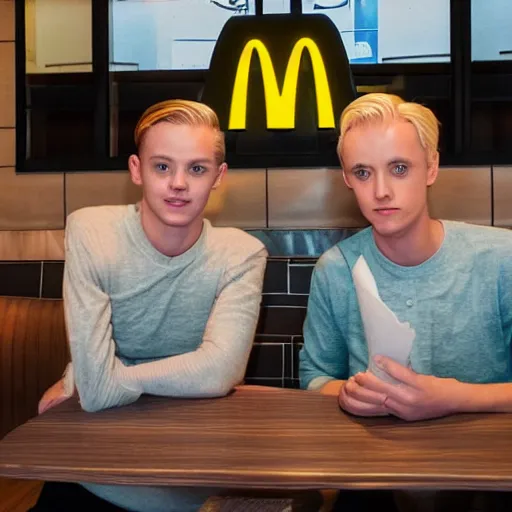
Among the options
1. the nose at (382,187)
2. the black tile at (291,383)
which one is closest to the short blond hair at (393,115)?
the nose at (382,187)

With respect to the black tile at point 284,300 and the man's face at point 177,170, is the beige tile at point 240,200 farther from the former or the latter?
the man's face at point 177,170

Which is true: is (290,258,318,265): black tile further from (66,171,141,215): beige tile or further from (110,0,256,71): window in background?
(110,0,256,71): window in background

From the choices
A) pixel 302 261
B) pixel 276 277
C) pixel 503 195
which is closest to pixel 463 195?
pixel 503 195

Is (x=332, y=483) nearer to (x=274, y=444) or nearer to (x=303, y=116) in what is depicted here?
(x=274, y=444)

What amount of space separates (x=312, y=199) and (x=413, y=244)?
0.92 m

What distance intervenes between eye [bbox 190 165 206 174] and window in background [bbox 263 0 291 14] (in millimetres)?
1186

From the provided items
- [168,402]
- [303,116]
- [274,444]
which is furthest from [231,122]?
[274,444]

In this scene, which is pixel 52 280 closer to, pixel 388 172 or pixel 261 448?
pixel 388 172

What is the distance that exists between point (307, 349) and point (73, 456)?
2.39 feet

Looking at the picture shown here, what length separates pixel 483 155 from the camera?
223 centimetres

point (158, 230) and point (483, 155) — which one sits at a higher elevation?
point (483, 155)

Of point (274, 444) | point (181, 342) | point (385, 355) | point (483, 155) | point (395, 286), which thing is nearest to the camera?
point (274, 444)

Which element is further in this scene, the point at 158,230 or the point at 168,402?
the point at 158,230

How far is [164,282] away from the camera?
145cm
